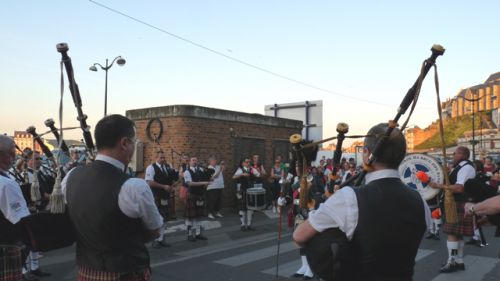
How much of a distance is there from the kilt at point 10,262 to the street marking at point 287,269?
12.5 ft

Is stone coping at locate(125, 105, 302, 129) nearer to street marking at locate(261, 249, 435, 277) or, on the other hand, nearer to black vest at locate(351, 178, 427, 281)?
street marking at locate(261, 249, 435, 277)

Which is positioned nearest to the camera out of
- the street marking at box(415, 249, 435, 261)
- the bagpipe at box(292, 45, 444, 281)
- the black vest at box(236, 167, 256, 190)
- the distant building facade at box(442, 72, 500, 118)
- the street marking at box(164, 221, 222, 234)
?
the bagpipe at box(292, 45, 444, 281)

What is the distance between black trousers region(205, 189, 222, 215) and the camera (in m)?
11.7

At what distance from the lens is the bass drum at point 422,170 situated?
537 centimetres

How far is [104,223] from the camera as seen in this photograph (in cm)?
222

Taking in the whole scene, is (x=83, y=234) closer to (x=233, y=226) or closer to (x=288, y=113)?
(x=233, y=226)

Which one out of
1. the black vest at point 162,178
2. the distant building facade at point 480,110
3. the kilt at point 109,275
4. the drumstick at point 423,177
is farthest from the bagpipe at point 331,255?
the distant building facade at point 480,110

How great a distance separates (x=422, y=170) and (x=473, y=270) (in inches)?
82.3

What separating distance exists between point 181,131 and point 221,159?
168 centimetres

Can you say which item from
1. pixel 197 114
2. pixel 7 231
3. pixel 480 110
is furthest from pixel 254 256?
pixel 480 110

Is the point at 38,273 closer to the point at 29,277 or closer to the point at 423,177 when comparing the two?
the point at 29,277

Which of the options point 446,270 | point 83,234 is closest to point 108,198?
point 83,234

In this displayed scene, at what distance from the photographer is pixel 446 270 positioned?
6.12 metres

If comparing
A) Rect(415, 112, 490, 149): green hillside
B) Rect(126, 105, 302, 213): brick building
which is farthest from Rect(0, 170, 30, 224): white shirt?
Rect(415, 112, 490, 149): green hillside
